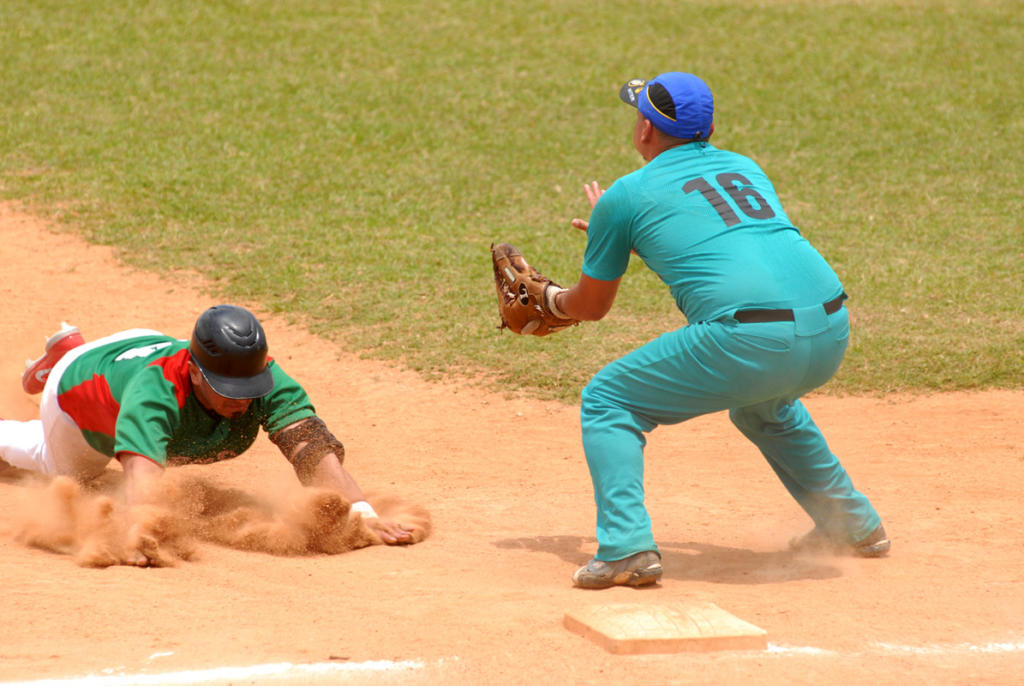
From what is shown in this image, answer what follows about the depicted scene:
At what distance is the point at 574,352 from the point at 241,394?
13.7ft

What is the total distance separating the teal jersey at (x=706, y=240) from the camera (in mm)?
4488

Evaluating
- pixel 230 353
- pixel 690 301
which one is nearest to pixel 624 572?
pixel 690 301

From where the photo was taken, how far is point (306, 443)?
5.30 meters

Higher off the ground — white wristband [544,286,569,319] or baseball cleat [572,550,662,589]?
white wristband [544,286,569,319]

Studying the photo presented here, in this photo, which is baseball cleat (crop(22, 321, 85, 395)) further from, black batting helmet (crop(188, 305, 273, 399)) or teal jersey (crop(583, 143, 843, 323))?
teal jersey (crop(583, 143, 843, 323))

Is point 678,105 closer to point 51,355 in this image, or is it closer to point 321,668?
point 321,668

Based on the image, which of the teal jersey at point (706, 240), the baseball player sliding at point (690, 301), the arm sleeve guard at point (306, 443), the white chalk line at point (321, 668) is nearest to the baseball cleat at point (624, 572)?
the baseball player sliding at point (690, 301)

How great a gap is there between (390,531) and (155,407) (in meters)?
1.15

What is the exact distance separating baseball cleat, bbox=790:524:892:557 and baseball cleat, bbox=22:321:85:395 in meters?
3.75

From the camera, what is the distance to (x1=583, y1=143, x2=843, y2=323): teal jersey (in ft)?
14.7

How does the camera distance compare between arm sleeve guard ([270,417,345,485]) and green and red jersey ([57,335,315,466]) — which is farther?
arm sleeve guard ([270,417,345,485])

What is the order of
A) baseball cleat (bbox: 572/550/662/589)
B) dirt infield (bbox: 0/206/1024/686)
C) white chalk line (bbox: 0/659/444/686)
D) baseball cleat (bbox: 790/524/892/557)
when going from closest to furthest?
1. white chalk line (bbox: 0/659/444/686)
2. dirt infield (bbox: 0/206/1024/686)
3. baseball cleat (bbox: 572/550/662/589)
4. baseball cleat (bbox: 790/524/892/557)

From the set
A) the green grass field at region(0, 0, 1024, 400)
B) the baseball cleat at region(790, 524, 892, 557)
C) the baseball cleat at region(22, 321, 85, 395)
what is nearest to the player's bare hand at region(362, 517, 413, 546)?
the baseball cleat at region(790, 524, 892, 557)

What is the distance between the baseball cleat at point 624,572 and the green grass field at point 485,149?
347cm
